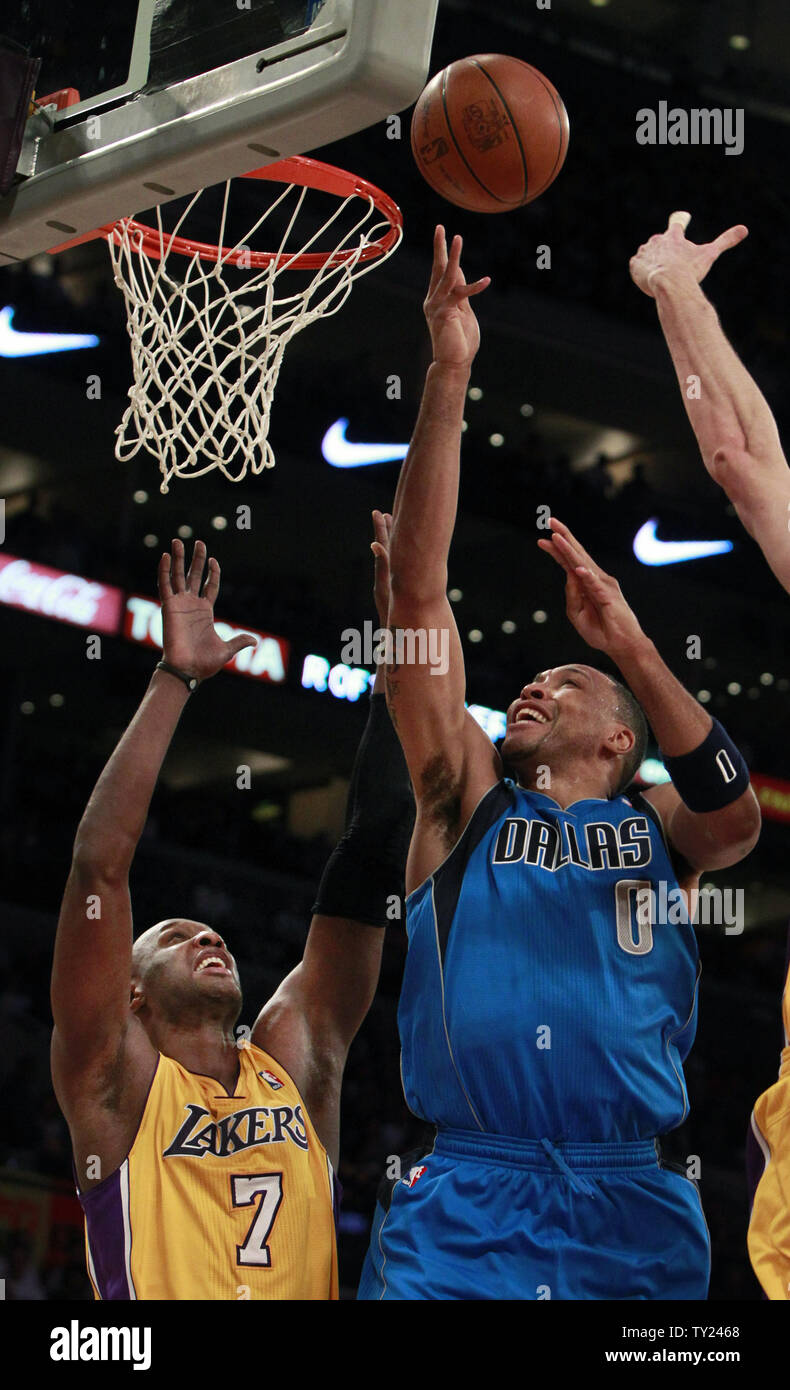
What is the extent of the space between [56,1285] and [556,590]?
9243 mm

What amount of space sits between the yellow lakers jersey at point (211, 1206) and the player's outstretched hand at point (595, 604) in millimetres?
1300

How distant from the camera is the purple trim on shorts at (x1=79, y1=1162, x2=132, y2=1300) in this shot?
336 cm

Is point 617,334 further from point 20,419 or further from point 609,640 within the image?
point 609,640

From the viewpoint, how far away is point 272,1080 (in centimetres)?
369

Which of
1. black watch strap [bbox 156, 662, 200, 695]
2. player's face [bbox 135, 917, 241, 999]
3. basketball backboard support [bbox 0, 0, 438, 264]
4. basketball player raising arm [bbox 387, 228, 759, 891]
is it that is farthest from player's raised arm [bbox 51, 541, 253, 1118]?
basketball backboard support [bbox 0, 0, 438, 264]

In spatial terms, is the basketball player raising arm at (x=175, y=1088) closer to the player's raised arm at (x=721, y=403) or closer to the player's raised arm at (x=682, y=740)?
the player's raised arm at (x=682, y=740)

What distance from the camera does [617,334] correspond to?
15531 mm

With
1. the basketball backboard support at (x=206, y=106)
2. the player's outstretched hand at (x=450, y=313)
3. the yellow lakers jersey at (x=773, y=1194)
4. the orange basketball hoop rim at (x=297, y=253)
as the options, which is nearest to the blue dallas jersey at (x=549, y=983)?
the yellow lakers jersey at (x=773, y=1194)

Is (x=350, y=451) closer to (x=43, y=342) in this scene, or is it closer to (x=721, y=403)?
(x=43, y=342)

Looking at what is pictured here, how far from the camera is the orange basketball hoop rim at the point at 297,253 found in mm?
4062

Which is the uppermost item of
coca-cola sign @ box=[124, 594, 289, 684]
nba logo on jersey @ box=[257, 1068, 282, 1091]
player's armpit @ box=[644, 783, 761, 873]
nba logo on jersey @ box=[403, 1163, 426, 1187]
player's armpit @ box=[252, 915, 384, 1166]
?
coca-cola sign @ box=[124, 594, 289, 684]

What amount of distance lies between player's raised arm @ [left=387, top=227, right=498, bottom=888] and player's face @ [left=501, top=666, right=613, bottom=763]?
150 mm

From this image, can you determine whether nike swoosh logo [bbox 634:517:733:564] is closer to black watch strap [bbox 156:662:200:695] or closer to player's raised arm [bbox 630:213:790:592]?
player's raised arm [bbox 630:213:790:592]
